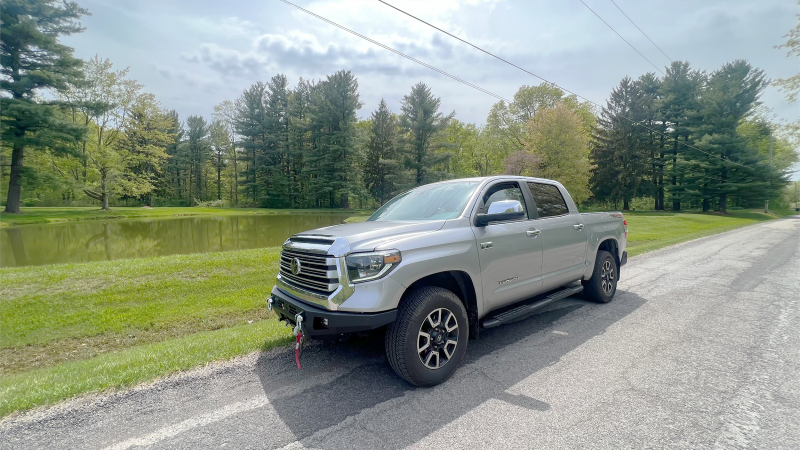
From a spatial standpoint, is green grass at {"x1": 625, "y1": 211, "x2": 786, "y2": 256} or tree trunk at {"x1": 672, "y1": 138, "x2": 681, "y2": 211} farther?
tree trunk at {"x1": 672, "y1": 138, "x2": 681, "y2": 211}

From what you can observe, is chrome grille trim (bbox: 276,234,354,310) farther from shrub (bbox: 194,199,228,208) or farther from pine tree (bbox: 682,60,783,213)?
shrub (bbox: 194,199,228,208)

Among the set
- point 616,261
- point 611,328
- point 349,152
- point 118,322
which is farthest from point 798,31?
point 349,152

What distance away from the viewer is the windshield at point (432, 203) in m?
3.88

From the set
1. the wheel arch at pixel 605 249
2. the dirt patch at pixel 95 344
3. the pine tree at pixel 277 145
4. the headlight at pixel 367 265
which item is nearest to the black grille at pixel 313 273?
the headlight at pixel 367 265

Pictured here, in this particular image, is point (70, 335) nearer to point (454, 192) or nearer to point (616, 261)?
point (454, 192)

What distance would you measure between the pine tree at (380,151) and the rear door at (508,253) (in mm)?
43779

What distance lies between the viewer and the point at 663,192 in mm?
43281

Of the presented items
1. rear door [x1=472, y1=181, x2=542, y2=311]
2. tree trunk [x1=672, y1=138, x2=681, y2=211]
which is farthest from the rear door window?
tree trunk [x1=672, y1=138, x2=681, y2=211]

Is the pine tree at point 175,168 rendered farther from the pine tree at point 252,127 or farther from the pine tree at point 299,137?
the pine tree at point 299,137

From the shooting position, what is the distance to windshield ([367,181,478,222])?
388cm

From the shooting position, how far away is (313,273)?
3.19 metres

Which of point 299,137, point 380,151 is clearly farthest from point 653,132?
point 299,137

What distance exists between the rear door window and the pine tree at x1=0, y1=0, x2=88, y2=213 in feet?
103

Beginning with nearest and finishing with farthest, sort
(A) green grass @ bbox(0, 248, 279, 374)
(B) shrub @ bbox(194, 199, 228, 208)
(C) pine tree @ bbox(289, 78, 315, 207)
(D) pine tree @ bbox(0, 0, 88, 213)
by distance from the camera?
1. (A) green grass @ bbox(0, 248, 279, 374)
2. (D) pine tree @ bbox(0, 0, 88, 213)
3. (C) pine tree @ bbox(289, 78, 315, 207)
4. (B) shrub @ bbox(194, 199, 228, 208)
